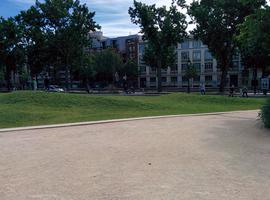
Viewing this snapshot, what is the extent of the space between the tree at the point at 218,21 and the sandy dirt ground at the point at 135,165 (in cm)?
3235

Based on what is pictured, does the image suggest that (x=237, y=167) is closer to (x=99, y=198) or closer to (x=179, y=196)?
(x=179, y=196)

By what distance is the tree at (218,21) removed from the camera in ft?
133

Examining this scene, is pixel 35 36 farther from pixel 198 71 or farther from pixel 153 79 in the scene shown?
pixel 153 79

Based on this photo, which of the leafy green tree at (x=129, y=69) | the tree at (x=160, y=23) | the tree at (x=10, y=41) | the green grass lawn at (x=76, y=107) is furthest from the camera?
the leafy green tree at (x=129, y=69)

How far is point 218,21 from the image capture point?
42000mm

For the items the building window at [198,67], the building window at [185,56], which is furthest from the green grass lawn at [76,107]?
the building window at [185,56]

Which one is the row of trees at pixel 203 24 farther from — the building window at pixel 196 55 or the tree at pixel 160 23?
the building window at pixel 196 55

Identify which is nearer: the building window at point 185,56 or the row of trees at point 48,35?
the row of trees at point 48,35

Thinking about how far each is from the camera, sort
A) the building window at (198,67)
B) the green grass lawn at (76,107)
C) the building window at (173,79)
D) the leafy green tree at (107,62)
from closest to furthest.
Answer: the green grass lawn at (76,107) < the leafy green tree at (107,62) < the building window at (198,67) < the building window at (173,79)

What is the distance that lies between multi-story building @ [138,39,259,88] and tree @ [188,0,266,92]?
1682 inches

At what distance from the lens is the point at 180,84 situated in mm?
98062

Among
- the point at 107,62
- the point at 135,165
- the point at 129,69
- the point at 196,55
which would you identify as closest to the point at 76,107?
the point at 135,165

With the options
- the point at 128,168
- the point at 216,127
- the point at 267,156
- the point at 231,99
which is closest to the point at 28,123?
the point at 216,127

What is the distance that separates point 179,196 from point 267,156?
138 inches
